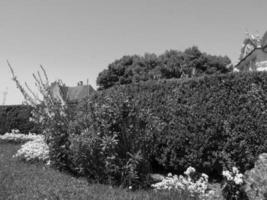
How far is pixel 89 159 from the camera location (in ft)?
15.7

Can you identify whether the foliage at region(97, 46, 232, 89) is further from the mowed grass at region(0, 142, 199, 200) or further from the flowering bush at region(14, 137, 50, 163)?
the mowed grass at region(0, 142, 199, 200)

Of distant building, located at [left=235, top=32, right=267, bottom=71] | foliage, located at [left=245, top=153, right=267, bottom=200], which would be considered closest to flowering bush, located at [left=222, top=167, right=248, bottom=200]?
foliage, located at [left=245, top=153, right=267, bottom=200]

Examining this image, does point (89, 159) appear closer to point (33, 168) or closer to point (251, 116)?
point (33, 168)

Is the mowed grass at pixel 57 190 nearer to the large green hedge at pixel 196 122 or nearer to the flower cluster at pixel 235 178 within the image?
the flower cluster at pixel 235 178

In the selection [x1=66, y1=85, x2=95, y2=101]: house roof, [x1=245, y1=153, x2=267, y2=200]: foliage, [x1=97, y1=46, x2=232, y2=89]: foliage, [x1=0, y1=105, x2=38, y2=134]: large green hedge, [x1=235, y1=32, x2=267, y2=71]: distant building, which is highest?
[x1=97, y1=46, x2=232, y2=89]: foliage

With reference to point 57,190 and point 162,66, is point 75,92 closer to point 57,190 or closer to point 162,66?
point 162,66

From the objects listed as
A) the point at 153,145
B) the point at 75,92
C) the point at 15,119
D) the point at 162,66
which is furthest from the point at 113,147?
the point at 162,66

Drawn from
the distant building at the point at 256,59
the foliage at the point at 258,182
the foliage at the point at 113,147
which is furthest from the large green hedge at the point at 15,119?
the distant building at the point at 256,59

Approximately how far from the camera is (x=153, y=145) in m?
5.17

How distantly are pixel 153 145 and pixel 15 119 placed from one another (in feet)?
35.4

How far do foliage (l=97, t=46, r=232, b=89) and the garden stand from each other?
63.0 ft

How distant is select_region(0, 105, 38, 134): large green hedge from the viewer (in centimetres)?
1377

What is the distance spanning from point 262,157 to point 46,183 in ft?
11.4

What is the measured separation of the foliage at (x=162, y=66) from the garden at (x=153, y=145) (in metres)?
19.2
